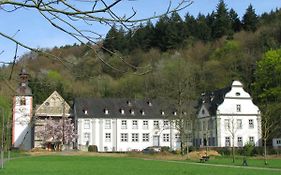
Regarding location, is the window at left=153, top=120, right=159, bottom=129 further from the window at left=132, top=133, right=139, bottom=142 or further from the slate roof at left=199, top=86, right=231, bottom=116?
the slate roof at left=199, top=86, right=231, bottom=116

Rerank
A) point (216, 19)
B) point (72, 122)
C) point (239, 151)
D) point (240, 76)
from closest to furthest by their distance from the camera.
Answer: point (239, 151), point (72, 122), point (240, 76), point (216, 19)

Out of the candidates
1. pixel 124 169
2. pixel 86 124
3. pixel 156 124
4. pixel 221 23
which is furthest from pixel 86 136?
pixel 221 23

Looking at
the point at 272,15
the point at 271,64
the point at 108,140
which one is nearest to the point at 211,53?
the point at 272,15

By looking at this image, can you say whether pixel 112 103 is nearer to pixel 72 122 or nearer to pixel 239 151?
pixel 72 122

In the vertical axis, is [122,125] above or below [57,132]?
above

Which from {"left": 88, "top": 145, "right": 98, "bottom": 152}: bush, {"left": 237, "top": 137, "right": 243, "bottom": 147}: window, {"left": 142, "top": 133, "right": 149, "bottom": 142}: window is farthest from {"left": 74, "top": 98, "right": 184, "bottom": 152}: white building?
{"left": 237, "top": 137, "right": 243, "bottom": 147}: window

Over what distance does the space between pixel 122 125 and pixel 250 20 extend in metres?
49.8

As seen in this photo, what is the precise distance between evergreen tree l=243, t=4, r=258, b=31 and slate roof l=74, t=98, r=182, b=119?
4037cm

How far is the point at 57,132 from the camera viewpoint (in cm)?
7712

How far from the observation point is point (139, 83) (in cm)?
9094

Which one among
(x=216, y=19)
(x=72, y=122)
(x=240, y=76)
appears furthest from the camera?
(x=216, y=19)

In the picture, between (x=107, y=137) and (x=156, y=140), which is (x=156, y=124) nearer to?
(x=156, y=140)

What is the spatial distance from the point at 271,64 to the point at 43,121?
3782cm

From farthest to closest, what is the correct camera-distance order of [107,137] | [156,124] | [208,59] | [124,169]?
[208,59] < [156,124] < [107,137] < [124,169]
